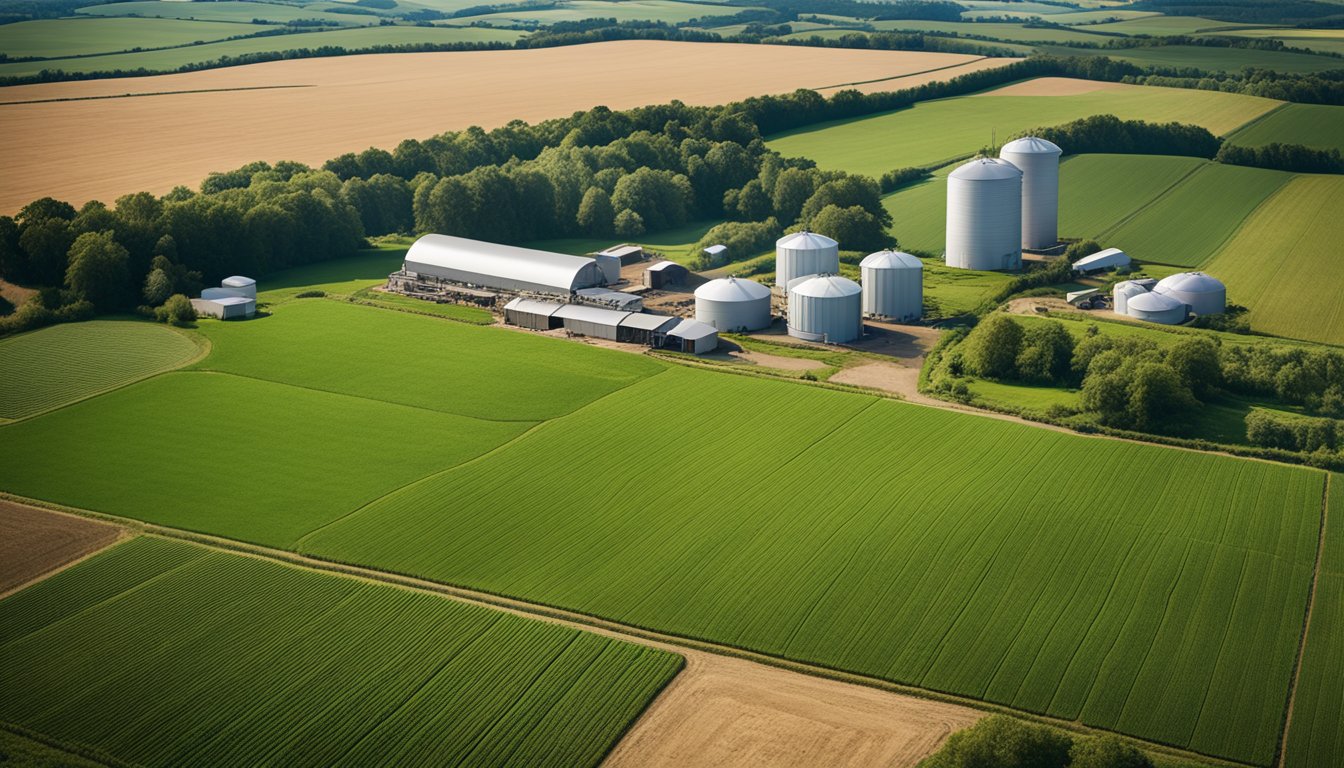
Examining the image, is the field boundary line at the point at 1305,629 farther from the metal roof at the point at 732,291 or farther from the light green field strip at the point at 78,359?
the light green field strip at the point at 78,359

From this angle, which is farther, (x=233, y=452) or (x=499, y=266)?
(x=499, y=266)

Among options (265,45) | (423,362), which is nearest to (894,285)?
(423,362)

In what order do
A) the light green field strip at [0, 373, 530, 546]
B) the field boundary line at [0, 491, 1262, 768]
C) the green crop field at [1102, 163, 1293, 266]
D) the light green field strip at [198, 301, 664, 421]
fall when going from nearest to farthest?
the field boundary line at [0, 491, 1262, 768] → the light green field strip at [0, 373, 530, 546] → the light green field strip at [198, 301, 664, 421] → the green crop field at [1102, 163, 1293, 266]

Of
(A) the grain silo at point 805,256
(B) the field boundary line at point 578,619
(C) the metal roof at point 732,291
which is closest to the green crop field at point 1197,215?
(A) the grain silo at point 805,256

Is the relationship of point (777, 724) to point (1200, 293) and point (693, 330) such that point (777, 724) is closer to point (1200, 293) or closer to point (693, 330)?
point (693, 330)

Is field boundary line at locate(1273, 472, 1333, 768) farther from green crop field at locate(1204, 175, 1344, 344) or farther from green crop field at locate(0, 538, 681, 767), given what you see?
green crop field at locate(1204, 175, 1344, 344)

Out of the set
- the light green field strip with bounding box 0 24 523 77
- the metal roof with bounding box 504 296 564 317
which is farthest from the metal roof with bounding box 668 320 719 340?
the light green field strip with bounding box 0 24 523 77
